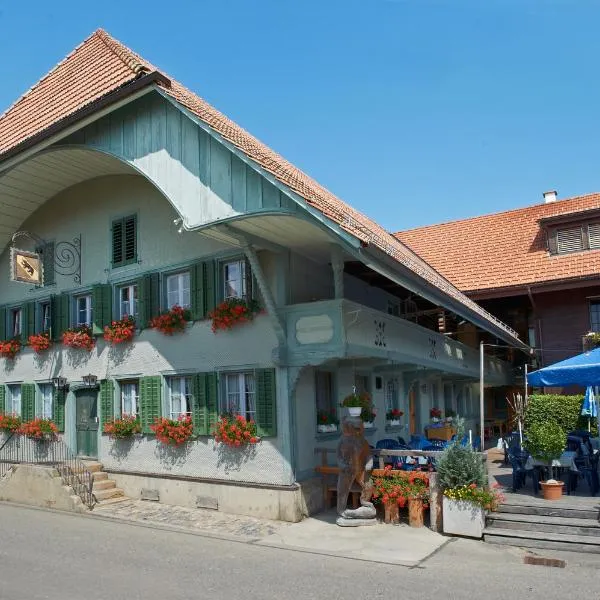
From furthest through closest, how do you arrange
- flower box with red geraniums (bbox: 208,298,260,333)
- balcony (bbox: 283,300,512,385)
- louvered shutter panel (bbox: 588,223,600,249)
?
louvered shutter panel (bbox: 588,223,600,249)
flower box with red geraniums (bbox: 208,298,260,333)
balcony (bbox: 283,300,512,385)

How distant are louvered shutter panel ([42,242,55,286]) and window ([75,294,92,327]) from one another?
104 centimetres

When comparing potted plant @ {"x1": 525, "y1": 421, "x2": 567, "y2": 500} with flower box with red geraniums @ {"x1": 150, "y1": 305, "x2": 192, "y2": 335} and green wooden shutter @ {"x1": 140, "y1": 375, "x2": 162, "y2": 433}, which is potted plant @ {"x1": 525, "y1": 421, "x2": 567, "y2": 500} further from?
green wooden shutter @ {"x1": 140, "y1": 375, "x2": 162, "y2": 433}

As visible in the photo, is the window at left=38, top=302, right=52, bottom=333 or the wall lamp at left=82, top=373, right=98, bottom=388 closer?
the wall lamp at left=82, top=373, right=98, bottom=388

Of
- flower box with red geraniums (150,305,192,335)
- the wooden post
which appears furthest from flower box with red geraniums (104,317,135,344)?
the wooden post

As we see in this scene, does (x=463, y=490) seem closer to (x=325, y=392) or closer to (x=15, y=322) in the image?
(x=325, y=392)

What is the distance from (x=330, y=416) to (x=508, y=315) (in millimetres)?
11879

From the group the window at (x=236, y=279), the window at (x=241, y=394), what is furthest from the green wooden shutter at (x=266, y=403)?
the window at (x=236, y=279)

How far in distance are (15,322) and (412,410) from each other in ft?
36.9

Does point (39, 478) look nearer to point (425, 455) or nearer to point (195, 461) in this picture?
point (195, 461)

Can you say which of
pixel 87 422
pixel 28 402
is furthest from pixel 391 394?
pixel 28 402

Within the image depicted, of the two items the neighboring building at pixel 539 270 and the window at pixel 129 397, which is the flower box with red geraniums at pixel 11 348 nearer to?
the window at pixel 129 397

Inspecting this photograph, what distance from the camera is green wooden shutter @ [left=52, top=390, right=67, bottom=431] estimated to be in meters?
16.3

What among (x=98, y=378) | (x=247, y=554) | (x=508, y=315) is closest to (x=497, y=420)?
(x=508, y=315)

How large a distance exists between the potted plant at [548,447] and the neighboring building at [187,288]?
10.1 ft
